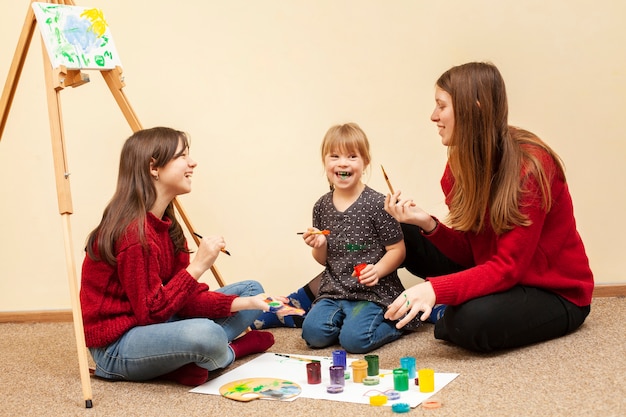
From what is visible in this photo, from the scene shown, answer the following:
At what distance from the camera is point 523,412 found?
149cm

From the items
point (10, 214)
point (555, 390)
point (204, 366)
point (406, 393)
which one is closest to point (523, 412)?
point (555, 390)

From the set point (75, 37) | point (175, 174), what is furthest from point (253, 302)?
point (75, 37)

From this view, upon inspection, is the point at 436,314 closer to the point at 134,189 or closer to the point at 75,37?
the point at 134,189

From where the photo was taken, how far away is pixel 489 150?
75.7 inches

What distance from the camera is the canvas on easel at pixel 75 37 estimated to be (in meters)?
1.96

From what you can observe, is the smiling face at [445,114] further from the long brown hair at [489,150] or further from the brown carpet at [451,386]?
the brown carpet at [451,386]

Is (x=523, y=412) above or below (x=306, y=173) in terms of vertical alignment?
below

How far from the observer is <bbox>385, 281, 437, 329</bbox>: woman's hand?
1813 millimetres

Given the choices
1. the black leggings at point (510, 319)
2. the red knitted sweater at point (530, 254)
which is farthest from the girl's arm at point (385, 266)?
the black leggings at point (510, 319)

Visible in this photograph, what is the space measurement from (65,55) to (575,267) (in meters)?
1.44

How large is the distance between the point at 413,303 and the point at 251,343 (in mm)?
514

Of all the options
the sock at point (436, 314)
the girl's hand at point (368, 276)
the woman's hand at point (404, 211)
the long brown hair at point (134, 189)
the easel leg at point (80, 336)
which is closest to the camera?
the easel leg at point (80, 336)

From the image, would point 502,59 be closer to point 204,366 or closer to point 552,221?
point 552,221

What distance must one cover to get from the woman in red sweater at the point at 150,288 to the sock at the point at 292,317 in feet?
1.38
